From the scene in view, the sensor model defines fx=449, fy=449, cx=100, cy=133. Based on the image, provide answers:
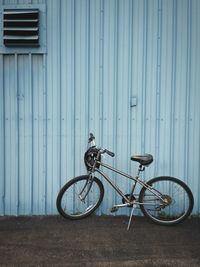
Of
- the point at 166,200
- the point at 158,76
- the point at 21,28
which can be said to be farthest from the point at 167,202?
the point at 21,28

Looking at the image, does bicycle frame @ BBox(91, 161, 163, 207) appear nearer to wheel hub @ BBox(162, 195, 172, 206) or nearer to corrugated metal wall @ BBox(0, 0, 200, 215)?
wheel hub @ BBox(162, 195, 172, 206)

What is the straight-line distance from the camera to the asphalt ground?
5395 mm

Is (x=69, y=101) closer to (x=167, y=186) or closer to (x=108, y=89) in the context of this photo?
(x=108, y=89)

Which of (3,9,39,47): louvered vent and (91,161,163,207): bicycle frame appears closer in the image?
(91,161,163,207): bicycle frame

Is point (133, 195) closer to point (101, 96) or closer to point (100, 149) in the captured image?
point (100, 149)

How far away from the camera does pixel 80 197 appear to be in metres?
6.79

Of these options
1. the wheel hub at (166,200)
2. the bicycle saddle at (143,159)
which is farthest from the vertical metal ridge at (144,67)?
the wheel hub at (166,200)

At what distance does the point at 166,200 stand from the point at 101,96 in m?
1.86

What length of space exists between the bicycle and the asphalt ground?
0.60ft

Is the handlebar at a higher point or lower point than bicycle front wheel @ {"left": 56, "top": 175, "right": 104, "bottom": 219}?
higher

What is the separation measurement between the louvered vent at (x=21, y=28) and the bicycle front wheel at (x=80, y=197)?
2.22 metres

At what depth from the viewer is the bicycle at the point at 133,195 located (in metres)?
6.65

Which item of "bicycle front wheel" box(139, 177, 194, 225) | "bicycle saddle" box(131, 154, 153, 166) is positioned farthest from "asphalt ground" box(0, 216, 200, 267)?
"bicycle saddle" box(131, 154, 153, 166)

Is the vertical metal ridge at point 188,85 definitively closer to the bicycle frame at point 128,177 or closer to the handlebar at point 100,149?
the bicycle frame at point 128,177
